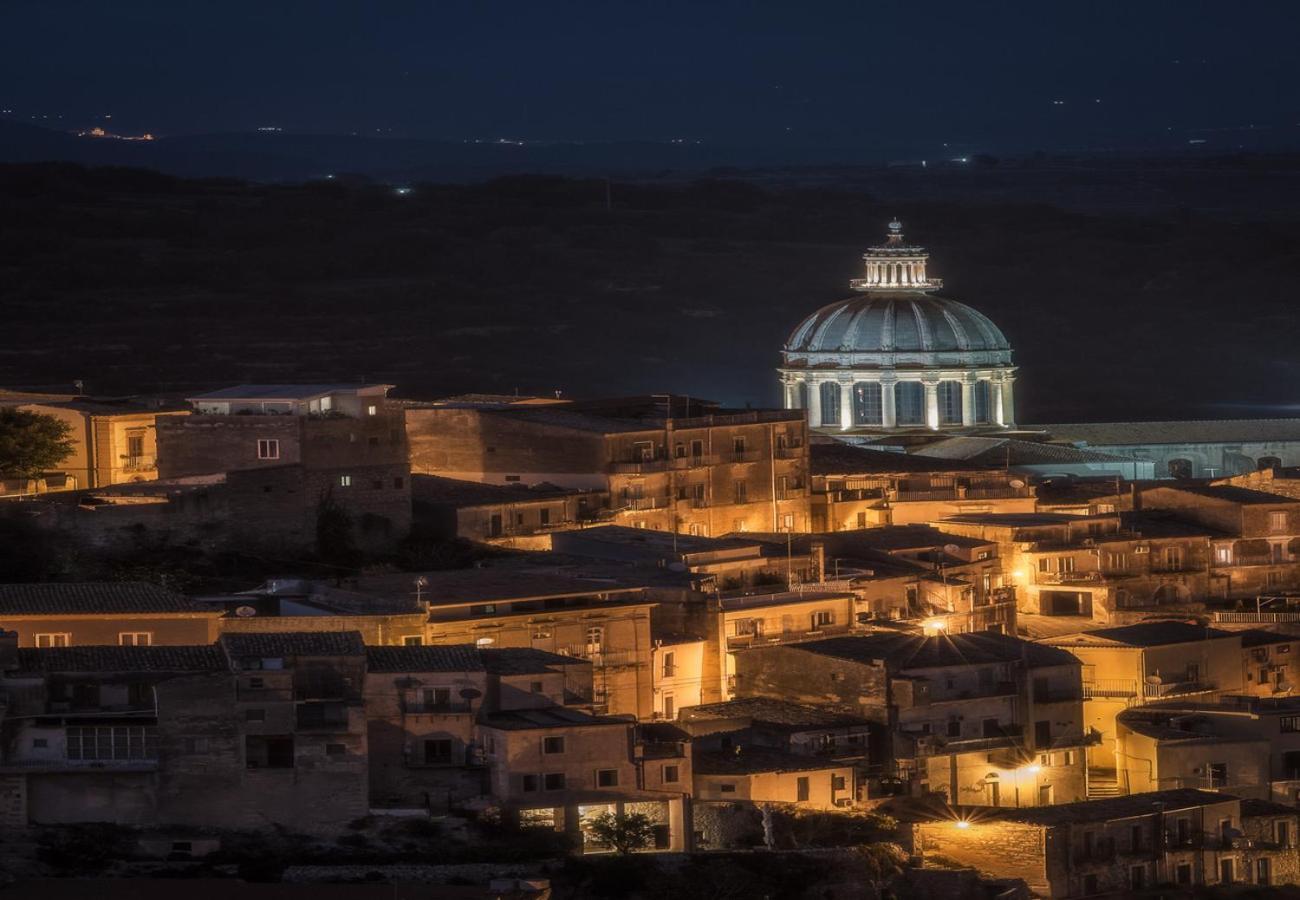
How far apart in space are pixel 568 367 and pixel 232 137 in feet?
250

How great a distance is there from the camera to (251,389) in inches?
2265

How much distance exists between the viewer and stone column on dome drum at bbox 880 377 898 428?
266 ft

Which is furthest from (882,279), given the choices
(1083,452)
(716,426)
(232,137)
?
(232,137)

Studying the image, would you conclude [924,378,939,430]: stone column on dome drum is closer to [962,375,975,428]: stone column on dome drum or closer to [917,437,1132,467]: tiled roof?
[962,375,975,428]: stone column on dome drum

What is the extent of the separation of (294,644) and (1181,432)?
46.8 m

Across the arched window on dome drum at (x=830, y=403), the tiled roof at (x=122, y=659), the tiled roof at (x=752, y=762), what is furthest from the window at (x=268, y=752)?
the arched window on dome drum at (x=830, y=403)

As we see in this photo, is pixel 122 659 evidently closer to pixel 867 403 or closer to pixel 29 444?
pixel 29 444

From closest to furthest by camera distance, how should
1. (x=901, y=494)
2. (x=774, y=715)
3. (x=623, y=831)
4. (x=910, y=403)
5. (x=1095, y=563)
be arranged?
(x=623, y=831) < (x=774, y=715) < (x=1095, y=563) < (x=901, y=494) < (x=910, y=403)

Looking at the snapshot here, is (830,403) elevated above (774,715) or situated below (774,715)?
above

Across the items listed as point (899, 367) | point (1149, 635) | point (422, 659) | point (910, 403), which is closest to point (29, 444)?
point (422, 659)

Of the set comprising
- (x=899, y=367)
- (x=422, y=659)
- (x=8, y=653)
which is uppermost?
(x=899, y=367)

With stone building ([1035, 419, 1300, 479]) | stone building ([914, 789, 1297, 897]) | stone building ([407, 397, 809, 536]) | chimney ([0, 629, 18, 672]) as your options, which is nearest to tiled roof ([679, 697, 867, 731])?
stone building ([914, 789, 1297, 897])

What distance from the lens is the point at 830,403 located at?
81.6 m

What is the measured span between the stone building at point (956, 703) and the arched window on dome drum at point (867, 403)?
29.6 m
